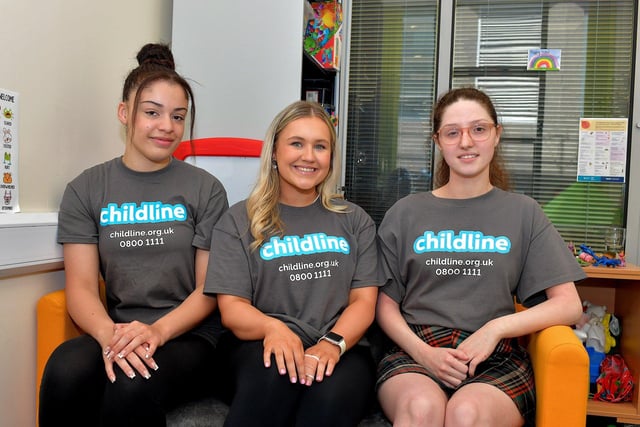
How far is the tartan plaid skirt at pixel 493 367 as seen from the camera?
130 cm

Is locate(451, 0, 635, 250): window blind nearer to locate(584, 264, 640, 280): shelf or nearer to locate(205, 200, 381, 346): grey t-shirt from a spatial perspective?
locate(584, 264, 640, 280): shelf

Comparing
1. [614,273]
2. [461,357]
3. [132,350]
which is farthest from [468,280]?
[614,273]

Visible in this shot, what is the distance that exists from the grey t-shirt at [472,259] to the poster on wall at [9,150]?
3.45 feet

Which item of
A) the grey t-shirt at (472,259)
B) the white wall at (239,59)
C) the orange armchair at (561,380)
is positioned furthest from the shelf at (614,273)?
the white wall at (239,59)

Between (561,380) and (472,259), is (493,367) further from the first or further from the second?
(472,259)

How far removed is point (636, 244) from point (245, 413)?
2.22 metres

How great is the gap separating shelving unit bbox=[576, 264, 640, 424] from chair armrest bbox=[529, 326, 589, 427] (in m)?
1.05

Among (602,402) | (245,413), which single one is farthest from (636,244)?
(245,413)

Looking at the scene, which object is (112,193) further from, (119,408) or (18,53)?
(119,408)

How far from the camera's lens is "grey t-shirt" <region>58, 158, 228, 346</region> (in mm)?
1476

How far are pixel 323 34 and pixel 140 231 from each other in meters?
1.56

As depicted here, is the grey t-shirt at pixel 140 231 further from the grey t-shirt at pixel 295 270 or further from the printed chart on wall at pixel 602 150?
the printed chart on wall at pixel 602 150

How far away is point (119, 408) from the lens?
1.19 metres

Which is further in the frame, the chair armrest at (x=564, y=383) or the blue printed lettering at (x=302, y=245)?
the blue printed lettering at (x=302, y=245)
